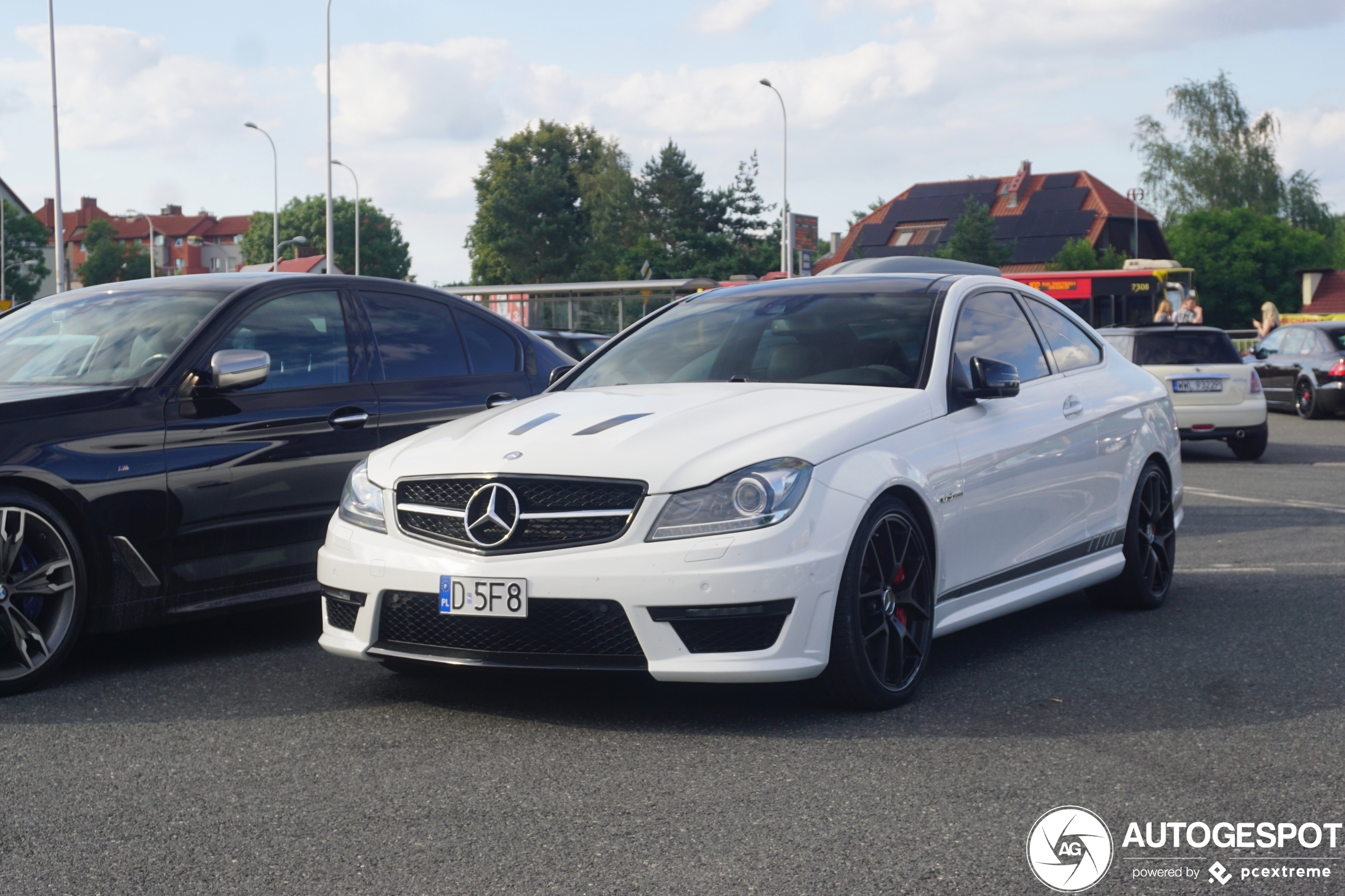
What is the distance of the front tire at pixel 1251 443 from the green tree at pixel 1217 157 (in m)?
60.3

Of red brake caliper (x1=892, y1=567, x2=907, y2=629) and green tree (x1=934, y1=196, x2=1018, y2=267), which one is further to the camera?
green tree (x1=934, y1=196, x2=1018, y2=267)

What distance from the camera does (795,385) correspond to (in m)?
5.59

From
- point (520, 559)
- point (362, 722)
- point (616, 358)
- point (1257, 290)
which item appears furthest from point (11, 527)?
point (1257, 290)

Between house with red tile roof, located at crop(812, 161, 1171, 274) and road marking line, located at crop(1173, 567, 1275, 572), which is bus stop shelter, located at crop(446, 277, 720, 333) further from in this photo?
road marking line, located at crop(1173, 567, 1275, 572)

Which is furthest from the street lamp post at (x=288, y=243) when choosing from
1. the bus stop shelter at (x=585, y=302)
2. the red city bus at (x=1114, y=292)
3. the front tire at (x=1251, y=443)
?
the red city bus at (x=1114, y=292)

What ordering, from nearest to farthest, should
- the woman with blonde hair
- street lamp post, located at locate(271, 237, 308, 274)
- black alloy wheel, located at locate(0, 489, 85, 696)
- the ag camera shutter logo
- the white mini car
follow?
1. the ag camera shutter logo
2. black alloy wheel, located at locate(0, 489, 85, 696)
3. street lamp post, located at locate(271, 237, 308, 274)
4. the white mini car
5. the woman with blonde hair

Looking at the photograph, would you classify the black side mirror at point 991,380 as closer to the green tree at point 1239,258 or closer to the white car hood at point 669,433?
the white car hood at point 669,433

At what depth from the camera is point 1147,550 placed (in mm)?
7023

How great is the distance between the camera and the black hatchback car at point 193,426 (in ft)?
17.6

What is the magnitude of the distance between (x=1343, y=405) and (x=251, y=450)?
68.3ft

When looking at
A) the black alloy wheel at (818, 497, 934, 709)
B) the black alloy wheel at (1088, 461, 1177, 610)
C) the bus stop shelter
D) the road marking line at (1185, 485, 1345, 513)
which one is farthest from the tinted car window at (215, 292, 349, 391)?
the bus stop shelter

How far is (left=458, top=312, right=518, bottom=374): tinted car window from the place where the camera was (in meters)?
7.37

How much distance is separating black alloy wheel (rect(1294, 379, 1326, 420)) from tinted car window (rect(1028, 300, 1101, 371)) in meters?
18.2

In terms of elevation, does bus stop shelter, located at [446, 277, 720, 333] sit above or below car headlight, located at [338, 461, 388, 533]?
above
